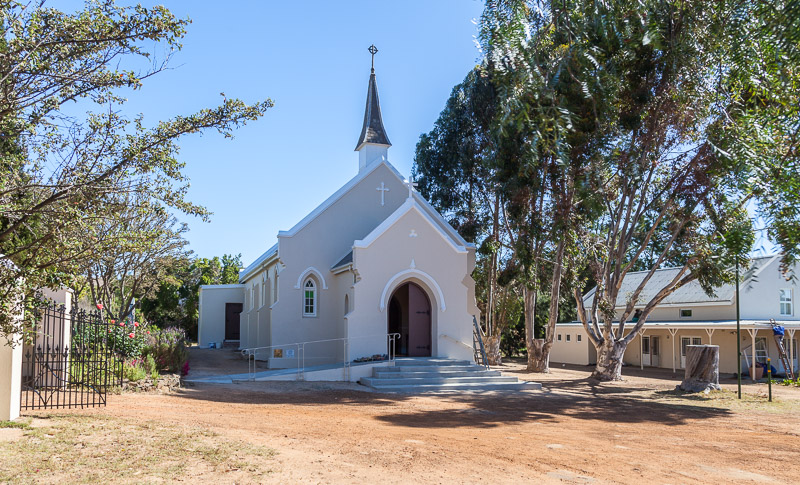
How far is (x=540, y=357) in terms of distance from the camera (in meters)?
29.0

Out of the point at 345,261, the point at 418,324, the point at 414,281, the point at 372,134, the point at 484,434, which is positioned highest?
the point at 372,134

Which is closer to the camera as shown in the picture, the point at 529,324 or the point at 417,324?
the point at 417,324

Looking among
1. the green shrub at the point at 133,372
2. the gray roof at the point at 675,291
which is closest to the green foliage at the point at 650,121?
the gray roof at the point at 675,291

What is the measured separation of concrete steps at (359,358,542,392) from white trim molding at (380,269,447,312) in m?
2.10

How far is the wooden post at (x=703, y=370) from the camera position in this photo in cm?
2148

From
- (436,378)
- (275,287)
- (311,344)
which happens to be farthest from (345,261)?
(436,378)

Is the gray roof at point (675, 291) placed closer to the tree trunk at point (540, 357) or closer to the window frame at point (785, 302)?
the window frame at point (785, 302)

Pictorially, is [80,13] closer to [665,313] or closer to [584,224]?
[584,224]

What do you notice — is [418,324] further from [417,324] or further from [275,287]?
[275,287]

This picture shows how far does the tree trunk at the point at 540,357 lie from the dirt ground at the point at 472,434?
8336 millimetres

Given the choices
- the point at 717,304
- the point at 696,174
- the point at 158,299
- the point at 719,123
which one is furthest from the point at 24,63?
the point at 158,299

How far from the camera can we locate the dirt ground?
905cm

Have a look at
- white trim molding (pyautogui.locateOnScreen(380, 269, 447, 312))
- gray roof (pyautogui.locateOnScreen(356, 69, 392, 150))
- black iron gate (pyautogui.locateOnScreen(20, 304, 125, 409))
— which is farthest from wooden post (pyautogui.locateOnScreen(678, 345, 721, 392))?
black iron gate (pyautogui.locateOnScreen(20, 304, 125, 409))

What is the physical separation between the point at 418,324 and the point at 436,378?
3.16 meters
